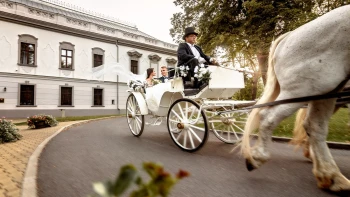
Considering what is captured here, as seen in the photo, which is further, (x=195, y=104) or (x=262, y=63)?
(x=262, y=63)

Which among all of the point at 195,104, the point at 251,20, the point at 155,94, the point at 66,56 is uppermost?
the point at 66,56

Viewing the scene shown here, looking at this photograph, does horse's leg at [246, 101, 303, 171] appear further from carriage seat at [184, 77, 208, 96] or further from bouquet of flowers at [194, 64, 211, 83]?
carriage seat at [184, 77, 208, 96]

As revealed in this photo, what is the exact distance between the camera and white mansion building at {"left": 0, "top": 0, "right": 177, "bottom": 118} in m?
16.4

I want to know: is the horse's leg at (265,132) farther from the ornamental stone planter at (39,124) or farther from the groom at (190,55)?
the ornamental stone planter at (39,124)

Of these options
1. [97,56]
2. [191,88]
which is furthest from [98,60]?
[191,88]

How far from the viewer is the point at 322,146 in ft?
7.41

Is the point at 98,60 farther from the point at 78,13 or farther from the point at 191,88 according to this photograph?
the point at 191,88

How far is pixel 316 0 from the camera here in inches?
370

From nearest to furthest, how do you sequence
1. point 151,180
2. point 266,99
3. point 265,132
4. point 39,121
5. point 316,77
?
1. point 151,180
2. point 316,77
3. point 265,132
4. point 266,99
5. point 39,121

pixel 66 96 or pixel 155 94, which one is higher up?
pixel 66 96

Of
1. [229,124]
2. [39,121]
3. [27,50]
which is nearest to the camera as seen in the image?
[229,124]

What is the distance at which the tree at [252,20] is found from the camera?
30.9 feet

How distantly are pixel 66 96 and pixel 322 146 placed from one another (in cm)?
1973

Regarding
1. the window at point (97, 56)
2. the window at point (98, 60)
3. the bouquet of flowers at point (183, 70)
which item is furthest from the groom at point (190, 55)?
the window at point (98, 60)
